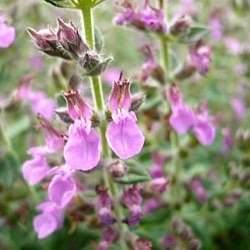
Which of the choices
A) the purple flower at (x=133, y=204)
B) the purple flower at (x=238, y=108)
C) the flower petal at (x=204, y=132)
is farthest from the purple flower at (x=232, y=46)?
the purple flower at (x=133, y=204)

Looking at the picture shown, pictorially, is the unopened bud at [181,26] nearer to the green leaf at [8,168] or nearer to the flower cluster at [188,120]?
the flower cluster at [188,120]

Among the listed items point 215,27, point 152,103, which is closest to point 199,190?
point 152,103

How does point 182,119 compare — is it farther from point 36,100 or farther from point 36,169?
point 36,100

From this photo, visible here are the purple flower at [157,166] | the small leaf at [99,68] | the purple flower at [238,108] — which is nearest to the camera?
the small leaf at [99,68]

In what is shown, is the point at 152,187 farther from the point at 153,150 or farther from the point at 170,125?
the point at 153,150

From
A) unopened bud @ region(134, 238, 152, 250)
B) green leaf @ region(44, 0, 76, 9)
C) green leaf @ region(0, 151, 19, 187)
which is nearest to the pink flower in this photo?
green leaf @ region(0, 151, 19, 187)

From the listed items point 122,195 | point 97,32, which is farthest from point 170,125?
point 97,32
